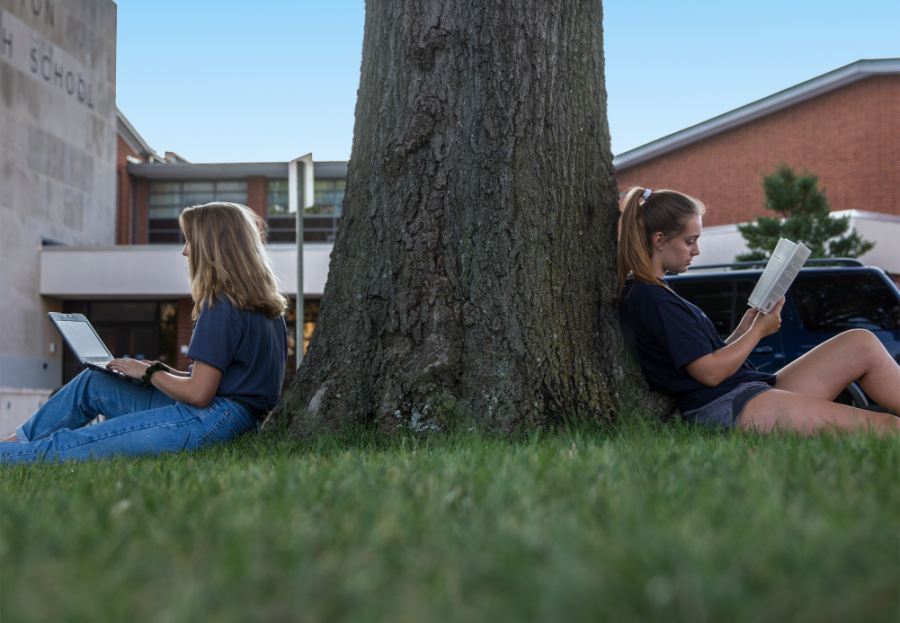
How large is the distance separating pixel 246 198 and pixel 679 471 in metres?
28.9

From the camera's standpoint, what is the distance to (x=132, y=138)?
98.7ft

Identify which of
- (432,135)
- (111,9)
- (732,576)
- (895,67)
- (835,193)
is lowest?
(732,576)

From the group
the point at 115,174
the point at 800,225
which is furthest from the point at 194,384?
the point at 115,174

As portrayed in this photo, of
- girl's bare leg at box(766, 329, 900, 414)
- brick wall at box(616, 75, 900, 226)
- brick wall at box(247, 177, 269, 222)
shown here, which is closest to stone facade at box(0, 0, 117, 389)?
brick wall at box(247, 177, 269, 222)

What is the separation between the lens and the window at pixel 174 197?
2950 centimetres

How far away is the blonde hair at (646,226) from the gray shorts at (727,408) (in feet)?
2.34

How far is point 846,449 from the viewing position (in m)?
2.60

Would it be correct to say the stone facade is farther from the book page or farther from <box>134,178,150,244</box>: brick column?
the book page

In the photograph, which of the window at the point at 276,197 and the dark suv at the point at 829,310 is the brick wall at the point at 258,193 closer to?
the window at the point at 276,197

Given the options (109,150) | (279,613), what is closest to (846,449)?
(279,613)

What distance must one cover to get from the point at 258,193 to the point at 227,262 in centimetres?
2584

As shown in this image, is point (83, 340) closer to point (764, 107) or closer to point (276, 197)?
point (764, 107)

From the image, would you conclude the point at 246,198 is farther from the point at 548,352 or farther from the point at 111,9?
the point at 548,352

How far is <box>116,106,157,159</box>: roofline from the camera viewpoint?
28766 millimetres
